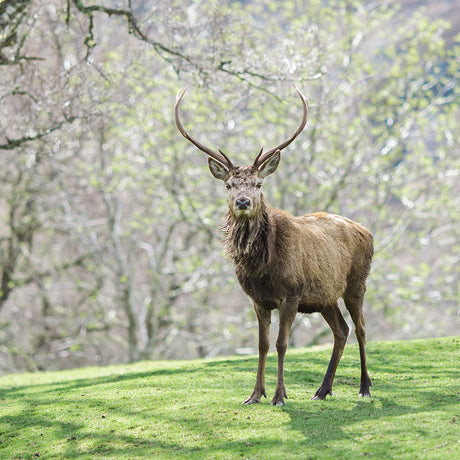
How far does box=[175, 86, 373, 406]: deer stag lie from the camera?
27.3ft

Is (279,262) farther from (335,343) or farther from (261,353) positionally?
(335,343)

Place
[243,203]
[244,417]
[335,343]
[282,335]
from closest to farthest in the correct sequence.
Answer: [244,417] → [243,203] → [282,335] → [335,343]

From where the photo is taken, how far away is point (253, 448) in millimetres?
6832

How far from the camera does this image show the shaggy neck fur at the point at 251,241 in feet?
27.6

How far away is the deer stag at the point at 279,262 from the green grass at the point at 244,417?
2.02ft

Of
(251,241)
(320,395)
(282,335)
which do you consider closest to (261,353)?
(282,335)

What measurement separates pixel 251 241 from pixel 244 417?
2191 millimetres

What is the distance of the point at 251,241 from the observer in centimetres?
841

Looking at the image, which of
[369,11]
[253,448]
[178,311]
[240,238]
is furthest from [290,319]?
[178,311]

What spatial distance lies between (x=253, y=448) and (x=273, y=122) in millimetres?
16517

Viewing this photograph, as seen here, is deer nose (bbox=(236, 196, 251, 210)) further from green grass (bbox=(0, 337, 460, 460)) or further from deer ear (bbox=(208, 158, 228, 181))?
green grass (bbox=(0, 337, 460, 460))

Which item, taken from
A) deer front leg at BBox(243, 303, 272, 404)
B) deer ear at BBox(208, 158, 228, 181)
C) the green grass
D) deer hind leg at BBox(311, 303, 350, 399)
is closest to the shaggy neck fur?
deer ear at BBox(208, 158, 228, 181)

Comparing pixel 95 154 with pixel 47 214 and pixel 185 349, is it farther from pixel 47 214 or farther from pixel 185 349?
pixel 185 349

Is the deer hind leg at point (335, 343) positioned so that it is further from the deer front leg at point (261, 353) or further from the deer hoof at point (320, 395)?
the deer front leg at point (261, 353)
